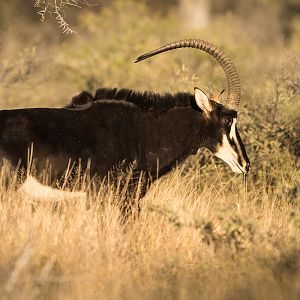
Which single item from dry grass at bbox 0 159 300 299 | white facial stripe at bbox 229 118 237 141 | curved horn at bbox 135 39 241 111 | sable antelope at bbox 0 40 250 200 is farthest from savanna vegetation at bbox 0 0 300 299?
curved horn at bbox 135 39 241 111

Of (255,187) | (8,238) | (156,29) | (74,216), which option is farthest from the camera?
(156,29)

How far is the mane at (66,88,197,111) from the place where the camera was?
331 inches

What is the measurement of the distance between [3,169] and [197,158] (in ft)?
10.7

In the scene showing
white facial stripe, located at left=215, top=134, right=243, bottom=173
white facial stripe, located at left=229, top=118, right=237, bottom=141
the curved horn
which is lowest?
white facial stripe, located at left=215, top=134, right=243, bottom=173

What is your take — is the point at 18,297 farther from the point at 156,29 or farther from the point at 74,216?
the point at 156,29

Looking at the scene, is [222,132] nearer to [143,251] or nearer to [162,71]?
[143,251]

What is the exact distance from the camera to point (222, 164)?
1026 centimetres

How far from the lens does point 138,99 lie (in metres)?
8.56

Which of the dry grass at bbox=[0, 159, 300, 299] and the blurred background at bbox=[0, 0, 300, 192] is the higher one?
the blurred background at bbox=[0, 0, 300, 192]

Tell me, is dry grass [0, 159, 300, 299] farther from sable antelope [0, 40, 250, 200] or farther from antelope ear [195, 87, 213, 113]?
antelope ear [195, 87, 213, 113]

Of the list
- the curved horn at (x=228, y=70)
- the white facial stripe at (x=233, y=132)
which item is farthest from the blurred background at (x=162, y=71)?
the curved horn at (x=228, y=70)

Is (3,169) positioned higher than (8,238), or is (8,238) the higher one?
(3,169)

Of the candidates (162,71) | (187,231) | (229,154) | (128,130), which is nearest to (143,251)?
(187,231)

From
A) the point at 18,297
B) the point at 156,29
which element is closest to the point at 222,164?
the point at 18,297
